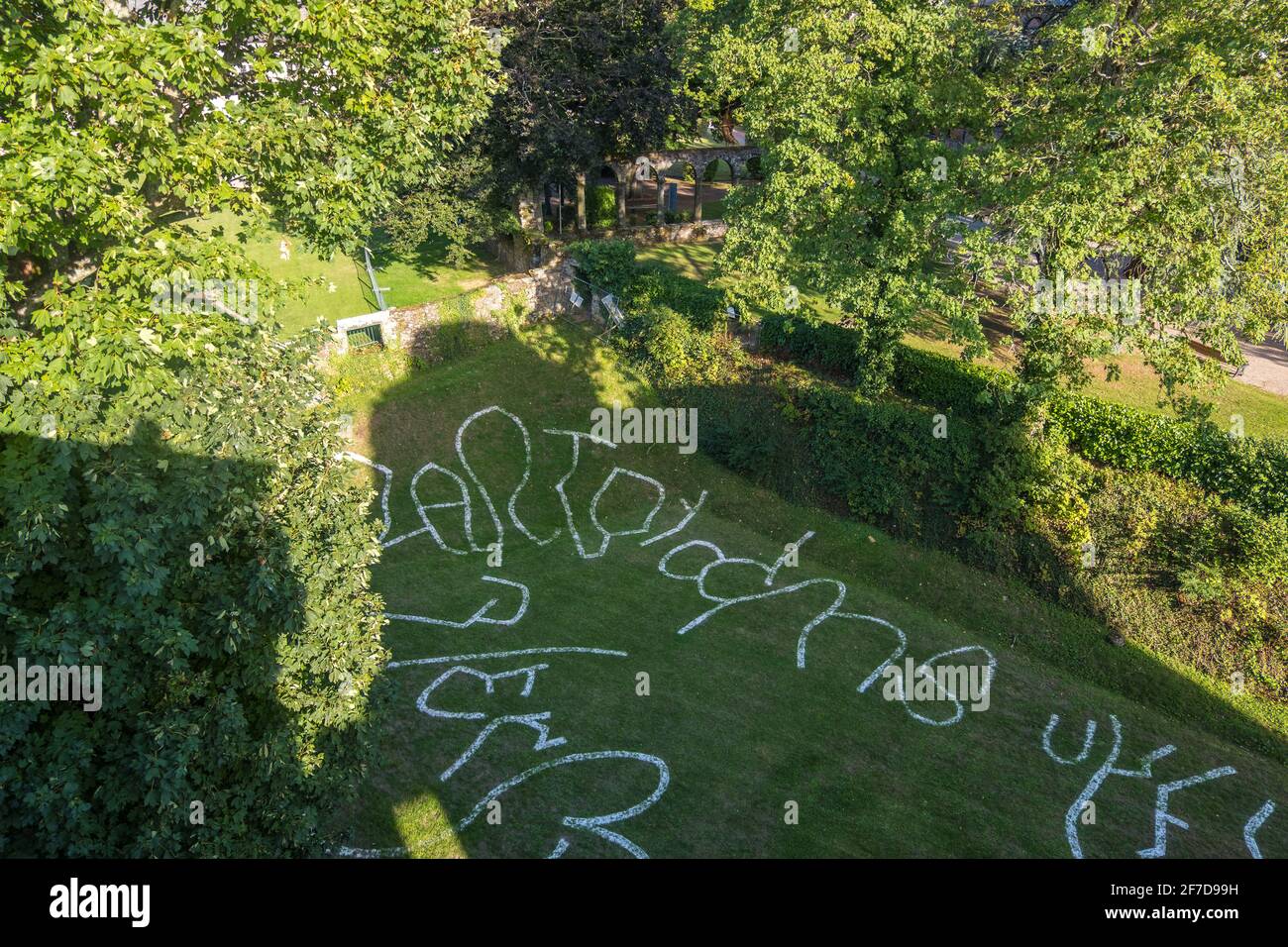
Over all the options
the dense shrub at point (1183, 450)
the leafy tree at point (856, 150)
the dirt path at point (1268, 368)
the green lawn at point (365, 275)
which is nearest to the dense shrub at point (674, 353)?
the leafy tree at point (856, 150)

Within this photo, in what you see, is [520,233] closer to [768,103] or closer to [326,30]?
[768,103]

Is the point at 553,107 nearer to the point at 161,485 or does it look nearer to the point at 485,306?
the point at 485,306

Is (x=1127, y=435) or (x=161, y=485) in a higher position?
(x=161, y=485)

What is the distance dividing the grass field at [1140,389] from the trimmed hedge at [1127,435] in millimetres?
3030

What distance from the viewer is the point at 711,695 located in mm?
18578

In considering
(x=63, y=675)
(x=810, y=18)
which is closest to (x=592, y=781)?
(x=63, y=675)

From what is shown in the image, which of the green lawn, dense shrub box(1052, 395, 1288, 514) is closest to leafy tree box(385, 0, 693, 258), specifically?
the green lawn

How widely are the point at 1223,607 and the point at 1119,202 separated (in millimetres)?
11974

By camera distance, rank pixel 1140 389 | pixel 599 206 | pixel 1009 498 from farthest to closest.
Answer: pixel 599 206
pixel 1140 389
pixel 1009 498

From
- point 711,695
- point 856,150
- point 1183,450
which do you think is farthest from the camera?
point 856,150

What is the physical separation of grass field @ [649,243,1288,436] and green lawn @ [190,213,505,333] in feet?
61.6

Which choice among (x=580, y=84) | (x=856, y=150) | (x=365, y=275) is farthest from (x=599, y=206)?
(x=856, y=150)

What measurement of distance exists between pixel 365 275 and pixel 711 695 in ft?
107

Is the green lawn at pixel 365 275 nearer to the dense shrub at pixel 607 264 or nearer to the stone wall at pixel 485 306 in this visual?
the stone wall at pixel 485 306
